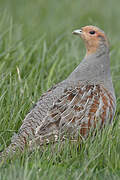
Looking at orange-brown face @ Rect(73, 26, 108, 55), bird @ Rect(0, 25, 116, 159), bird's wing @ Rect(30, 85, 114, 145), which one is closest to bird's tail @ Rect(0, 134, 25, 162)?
bird @ Rect(0, 25, 116, 159)

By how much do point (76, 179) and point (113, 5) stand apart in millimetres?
8553

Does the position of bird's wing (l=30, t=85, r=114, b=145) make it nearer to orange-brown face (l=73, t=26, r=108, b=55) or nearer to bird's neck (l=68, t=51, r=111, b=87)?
bird's neck (l=68, t=51, r=111, b=87)

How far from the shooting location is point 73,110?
4.54 metres

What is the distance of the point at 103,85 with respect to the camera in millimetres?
4938

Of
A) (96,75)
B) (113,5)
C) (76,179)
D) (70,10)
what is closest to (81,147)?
(76,179)

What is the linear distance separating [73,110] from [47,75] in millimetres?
1631

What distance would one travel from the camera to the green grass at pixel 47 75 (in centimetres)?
378

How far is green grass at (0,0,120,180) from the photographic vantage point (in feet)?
12.4

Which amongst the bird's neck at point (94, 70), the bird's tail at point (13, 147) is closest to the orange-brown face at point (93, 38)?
the bird's neck at point (94, 70)

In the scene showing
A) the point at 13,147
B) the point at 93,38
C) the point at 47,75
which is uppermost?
the point at 93,38

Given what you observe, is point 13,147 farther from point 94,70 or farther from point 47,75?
point 47,75

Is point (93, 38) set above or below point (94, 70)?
above

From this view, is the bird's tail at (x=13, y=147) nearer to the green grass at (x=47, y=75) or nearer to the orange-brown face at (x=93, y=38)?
the green grass at (x=47, y=75)

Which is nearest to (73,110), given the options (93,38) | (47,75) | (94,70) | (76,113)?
(76,113)
